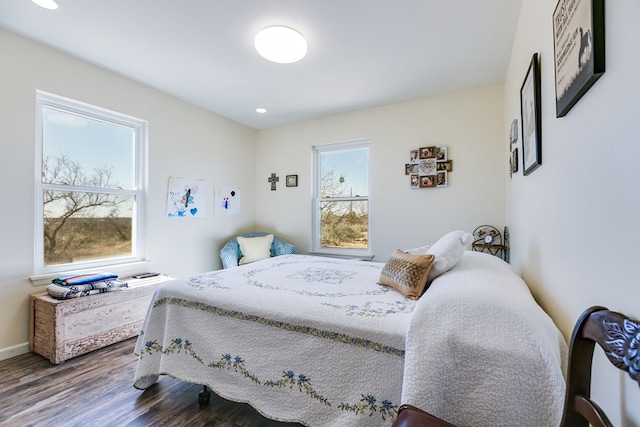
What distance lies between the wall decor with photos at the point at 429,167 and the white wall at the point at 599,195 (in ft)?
6.36

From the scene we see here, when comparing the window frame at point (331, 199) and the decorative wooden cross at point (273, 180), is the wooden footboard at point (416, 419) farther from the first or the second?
the decorative wooden cross at point (273, 180)

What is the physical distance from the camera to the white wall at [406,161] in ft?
9.84

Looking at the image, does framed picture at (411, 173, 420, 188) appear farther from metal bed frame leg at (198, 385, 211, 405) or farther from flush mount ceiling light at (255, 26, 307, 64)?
metal bed frame leg at (198, 385, 211, 405)

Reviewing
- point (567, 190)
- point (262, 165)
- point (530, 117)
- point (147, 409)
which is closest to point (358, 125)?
point (262, 165)

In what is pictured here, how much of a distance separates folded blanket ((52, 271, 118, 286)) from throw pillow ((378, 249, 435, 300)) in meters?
2.48

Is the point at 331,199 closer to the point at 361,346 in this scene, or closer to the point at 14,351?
the point at 361,346

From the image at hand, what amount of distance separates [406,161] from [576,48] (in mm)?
2605

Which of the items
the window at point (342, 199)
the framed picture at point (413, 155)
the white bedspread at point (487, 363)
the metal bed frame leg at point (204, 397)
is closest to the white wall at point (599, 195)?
the white bedspread at point (487, 363)

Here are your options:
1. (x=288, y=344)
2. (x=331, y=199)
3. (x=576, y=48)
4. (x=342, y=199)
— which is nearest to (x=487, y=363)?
(x=288, y=344)

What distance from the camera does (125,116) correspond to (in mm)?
2902

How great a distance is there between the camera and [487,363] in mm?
867

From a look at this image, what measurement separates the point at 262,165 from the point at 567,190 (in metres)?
4.07

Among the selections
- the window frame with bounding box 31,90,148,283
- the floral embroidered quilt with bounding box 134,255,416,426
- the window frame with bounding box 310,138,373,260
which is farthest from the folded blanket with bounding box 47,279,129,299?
the window frame with bounding box 310,138,373,260

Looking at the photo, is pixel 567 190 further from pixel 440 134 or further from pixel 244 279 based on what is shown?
pixel 440 134
